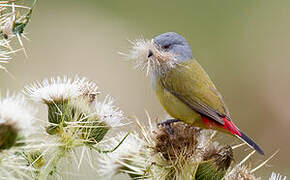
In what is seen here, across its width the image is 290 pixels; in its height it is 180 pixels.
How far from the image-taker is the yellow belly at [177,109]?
13.9 ft

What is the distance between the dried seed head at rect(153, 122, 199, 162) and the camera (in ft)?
10.3

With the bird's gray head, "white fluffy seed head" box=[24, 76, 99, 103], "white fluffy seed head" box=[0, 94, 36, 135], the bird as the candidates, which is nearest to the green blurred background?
the bird's gray head

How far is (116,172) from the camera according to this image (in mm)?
3324

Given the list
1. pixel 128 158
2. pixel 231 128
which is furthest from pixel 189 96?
pixel 128 158

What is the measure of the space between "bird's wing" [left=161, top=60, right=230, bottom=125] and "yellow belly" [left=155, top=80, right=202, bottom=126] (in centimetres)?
4

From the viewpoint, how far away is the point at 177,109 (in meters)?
4.35

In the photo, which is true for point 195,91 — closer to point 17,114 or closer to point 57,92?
point 57,92

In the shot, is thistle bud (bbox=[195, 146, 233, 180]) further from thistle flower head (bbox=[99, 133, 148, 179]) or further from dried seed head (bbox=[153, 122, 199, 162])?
thistle flower head (bbox=[99, 133, 148, 179])

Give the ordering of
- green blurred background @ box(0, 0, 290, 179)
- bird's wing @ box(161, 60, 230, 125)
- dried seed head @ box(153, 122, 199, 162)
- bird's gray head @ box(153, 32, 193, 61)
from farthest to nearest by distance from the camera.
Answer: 1. green blurred background @ box(0, 0, 290, 179)
2. bird's gray head @ box(153, 32, 193, 61)
3. bird's wing @ box(161, 60, 230, 125)
4. dried seed head @ box(153, 122, 199, 162)

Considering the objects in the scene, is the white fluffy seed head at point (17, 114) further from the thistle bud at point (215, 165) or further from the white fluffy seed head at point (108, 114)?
the thistle bud at point (215, 165)

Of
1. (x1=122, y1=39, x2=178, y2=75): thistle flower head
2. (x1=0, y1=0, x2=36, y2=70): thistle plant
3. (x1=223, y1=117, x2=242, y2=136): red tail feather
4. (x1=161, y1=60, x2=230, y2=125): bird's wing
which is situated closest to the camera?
(x1=0, y1=0, x2=36, y2=70): thistle plant

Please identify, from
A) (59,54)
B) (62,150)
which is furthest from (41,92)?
(59,54)

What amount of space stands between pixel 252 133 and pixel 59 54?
376 centimetres

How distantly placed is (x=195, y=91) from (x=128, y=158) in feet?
5.27
